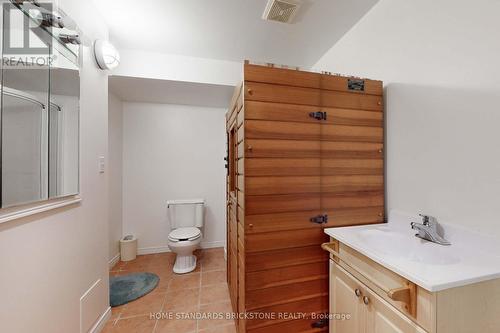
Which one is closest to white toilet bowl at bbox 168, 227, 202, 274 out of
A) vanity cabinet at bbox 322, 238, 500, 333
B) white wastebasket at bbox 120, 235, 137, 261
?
white wastebasket at bbox 120, 235, 137, 261

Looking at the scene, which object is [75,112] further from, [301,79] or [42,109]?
[301,79]

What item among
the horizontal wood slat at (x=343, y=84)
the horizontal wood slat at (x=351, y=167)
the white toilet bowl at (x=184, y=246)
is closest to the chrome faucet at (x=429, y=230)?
the horizontal wood slat at (x=351, y=167)

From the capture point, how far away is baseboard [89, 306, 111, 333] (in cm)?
153

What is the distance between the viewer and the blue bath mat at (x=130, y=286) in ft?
6.52

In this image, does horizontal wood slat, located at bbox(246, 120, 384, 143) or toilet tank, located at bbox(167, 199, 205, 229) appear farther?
toilet tank, located at bbox(167, 199, 205, 229)

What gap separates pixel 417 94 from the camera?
A: 1.27 m

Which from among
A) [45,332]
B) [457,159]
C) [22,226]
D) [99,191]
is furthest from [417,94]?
[45,332]

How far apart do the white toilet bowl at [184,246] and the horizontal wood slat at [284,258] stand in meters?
1.42

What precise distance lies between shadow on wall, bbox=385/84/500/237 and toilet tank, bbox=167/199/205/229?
2.31m

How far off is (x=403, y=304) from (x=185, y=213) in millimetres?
2595

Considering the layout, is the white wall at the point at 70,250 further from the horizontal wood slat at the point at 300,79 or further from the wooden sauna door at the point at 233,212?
the horizontal wood slat at the point at 300,79

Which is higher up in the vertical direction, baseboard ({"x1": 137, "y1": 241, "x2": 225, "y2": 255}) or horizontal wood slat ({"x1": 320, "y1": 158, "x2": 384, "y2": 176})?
horizontal wood slat ({"x1": 320, "y1": 158, "x2": 384, "y2": 176})

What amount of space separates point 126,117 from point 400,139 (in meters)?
3.23

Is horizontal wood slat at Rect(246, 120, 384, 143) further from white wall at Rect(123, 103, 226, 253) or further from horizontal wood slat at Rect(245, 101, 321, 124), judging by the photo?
white wall at Rect(123, 103, 226, 253)
